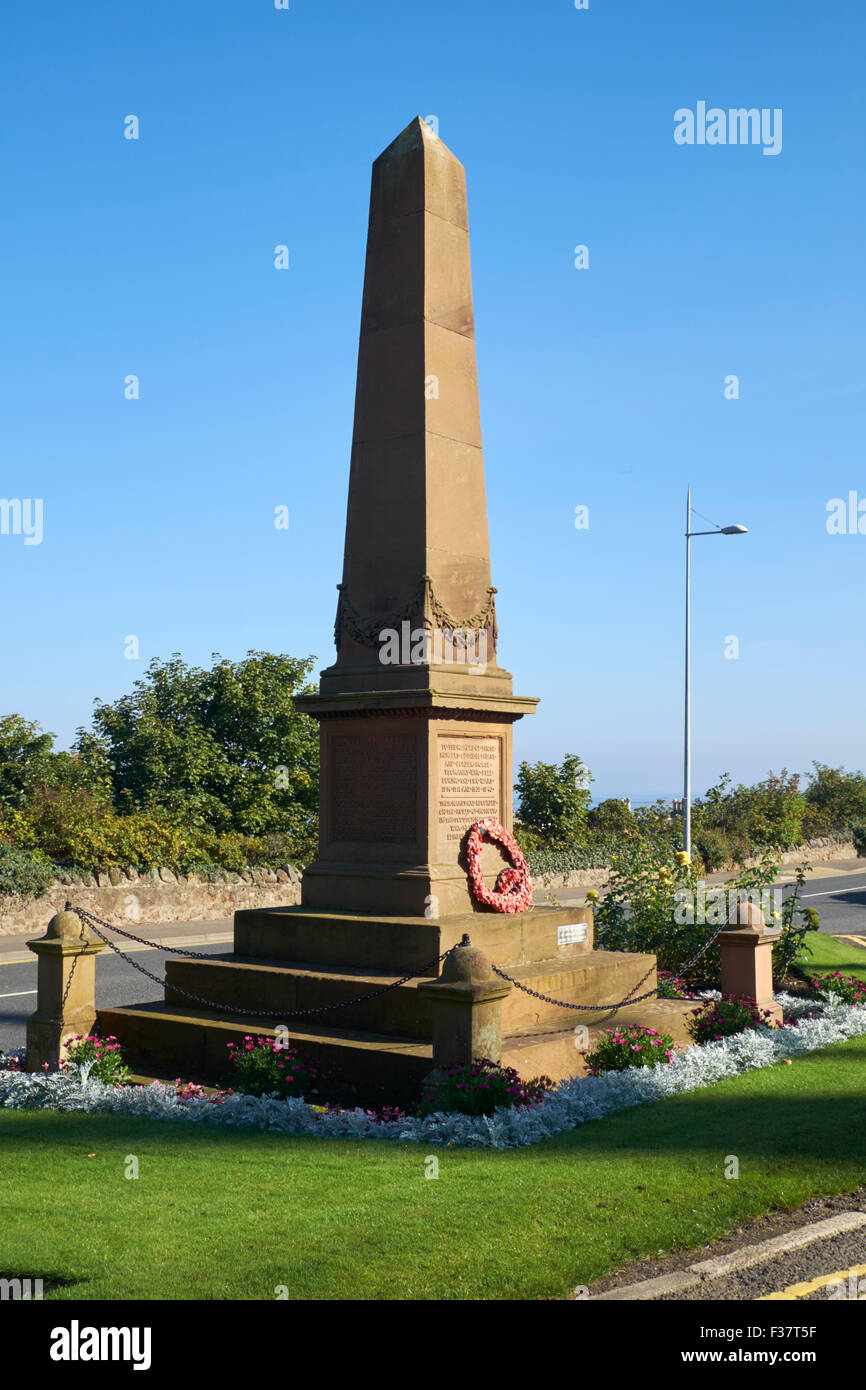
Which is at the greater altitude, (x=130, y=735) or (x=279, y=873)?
(x=130, y=735)

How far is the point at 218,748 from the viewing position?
122 feet

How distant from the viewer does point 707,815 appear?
4759cm

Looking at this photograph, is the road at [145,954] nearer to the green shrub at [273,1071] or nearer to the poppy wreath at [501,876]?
the green shrub at [273,1071]

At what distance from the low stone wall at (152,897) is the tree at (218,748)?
4.73m

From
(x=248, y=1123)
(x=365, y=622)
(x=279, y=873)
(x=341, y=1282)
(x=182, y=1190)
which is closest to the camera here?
(x=341, y=1282)

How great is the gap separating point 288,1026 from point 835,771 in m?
56.0

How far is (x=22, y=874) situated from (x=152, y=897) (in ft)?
10.1

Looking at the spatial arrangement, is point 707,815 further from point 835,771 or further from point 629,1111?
point 629,1111

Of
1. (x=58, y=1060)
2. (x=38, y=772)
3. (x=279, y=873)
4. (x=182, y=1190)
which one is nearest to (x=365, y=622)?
(x=58, y=1060)

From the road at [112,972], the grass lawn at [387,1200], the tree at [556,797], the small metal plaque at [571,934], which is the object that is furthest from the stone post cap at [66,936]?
the tree at [556,797]

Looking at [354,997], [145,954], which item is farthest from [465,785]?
[145,954]

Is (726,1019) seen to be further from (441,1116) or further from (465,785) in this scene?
(441,1116)

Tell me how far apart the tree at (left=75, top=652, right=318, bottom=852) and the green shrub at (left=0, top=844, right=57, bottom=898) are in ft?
30.3

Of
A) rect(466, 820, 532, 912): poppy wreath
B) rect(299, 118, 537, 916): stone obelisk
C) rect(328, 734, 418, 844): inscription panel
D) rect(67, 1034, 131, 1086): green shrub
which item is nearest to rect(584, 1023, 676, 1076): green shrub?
rect(466, 820, 532, 912): poppy wreath
